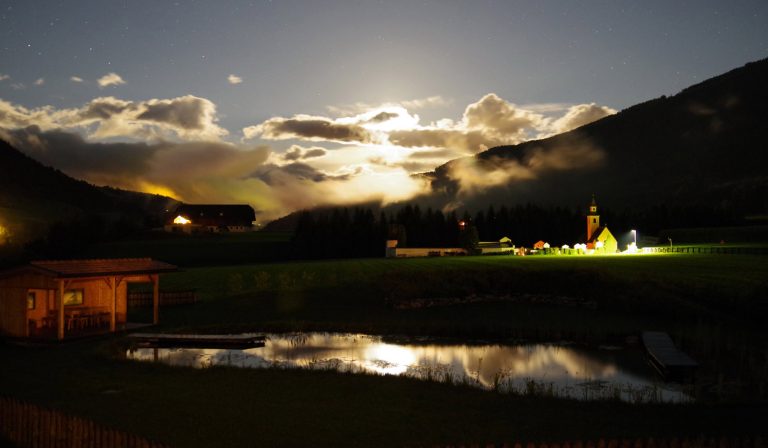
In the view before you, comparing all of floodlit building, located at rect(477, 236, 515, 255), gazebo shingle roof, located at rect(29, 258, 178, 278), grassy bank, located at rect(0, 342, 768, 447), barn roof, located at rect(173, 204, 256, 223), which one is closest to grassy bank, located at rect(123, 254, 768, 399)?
gazebo shingle roof, located at rect(29, 258, 178, 278)

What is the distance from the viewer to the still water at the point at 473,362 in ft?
70.2

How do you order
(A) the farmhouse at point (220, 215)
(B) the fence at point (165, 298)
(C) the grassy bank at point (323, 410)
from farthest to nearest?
(A) the farmhouse at point (220, 215), (B) the fence at point (165, 298), (C) the grassy bank at point (323, 410)

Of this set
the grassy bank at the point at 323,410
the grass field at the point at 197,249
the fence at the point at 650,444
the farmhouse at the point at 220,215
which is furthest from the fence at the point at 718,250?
the farmhouse at the point at 220,215

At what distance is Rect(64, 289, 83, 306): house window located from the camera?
31.0 meters

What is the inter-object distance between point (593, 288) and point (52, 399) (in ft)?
128

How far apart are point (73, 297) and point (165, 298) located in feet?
39.4

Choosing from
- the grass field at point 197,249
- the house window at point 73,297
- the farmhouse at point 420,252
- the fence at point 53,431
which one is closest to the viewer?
the fence at point 53,431

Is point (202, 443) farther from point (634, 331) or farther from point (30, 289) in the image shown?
point (634, 331)

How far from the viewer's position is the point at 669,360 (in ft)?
77.2

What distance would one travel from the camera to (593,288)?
157 feet

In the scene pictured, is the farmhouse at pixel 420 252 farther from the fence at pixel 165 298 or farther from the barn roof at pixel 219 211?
the barn roof at pixel 219 211

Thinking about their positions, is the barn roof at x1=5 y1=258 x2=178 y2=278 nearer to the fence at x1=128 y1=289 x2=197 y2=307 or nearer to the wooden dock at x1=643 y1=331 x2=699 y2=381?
the fence at x1=128 y1=289 x2=197 y2=307

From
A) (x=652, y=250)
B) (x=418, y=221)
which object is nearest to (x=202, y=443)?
(x=652, y=250)

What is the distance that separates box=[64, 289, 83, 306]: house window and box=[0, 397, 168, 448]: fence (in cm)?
1799
